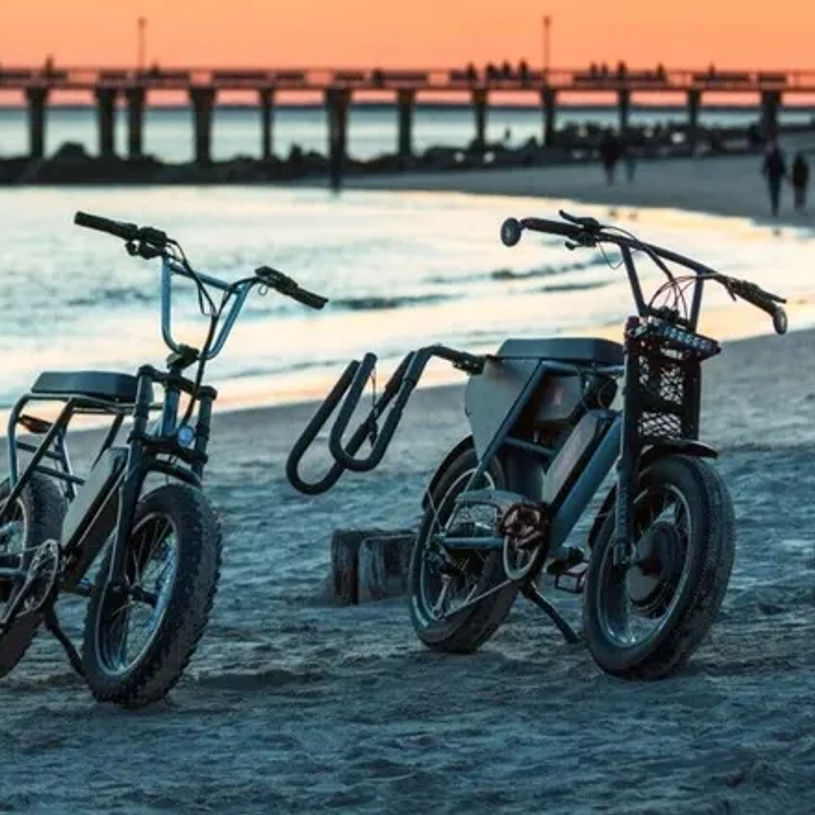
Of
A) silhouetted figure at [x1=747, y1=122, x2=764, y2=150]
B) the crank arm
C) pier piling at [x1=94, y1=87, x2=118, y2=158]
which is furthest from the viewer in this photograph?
pier piling at [x1=94, y1=87, x2=118, y2=158]

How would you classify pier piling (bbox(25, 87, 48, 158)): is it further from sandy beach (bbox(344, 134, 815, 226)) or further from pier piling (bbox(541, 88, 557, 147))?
pier piling (bbox(541, 88, 557, 147))

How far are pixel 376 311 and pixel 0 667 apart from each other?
20635mm

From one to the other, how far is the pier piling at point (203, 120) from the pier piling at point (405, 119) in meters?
7.06

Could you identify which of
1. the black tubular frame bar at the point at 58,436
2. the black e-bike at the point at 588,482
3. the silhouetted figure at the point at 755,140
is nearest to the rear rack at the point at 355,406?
the black e-bike at the point at 588,482

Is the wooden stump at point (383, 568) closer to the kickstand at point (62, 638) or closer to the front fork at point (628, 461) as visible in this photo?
the kickstand at point (62, 638)

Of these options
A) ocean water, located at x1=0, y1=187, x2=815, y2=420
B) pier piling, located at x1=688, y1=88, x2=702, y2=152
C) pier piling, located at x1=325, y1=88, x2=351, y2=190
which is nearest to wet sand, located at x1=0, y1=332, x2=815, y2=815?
ocean water, located at x1=0, y1=187, x2=815, y2=420

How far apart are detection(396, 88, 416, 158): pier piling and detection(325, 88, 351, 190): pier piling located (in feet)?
7.52

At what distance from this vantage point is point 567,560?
6520 millimetres

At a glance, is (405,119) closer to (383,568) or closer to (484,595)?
(383,568)

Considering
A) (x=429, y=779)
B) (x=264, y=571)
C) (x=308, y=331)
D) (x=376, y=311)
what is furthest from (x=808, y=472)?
(x=376, y=311)

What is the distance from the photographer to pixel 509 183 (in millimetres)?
74500

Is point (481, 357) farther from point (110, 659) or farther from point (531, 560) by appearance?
point (110, 659)

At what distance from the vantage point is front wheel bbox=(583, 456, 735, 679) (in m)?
5.88

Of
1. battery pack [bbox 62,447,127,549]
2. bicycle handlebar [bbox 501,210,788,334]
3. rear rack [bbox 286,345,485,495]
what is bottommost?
battery pack [bbox 62,447,127,549]
